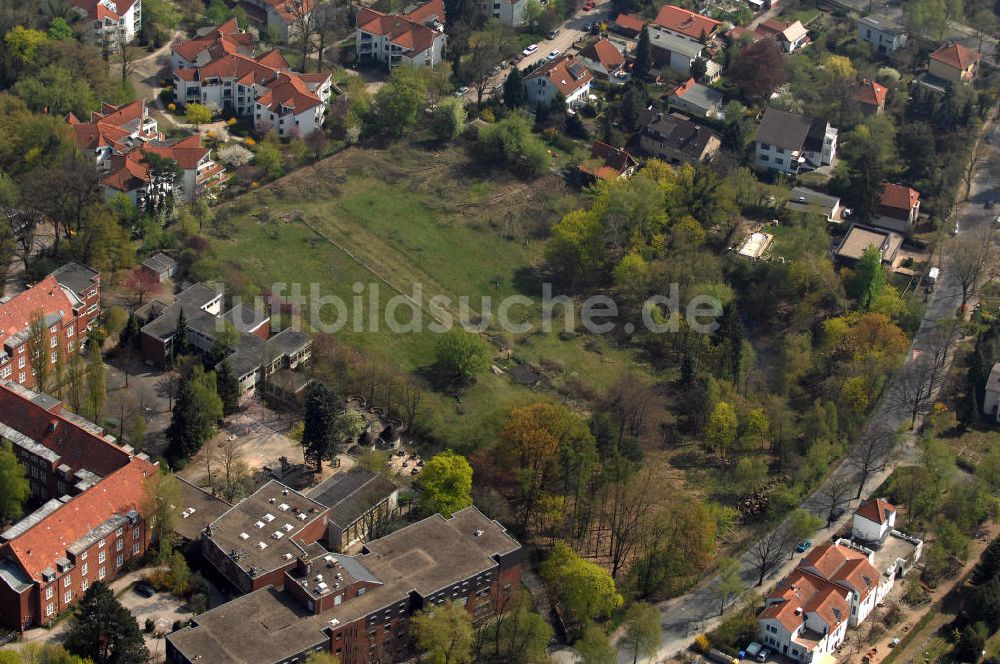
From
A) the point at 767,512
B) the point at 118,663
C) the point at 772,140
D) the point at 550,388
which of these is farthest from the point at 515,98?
the point at 118,663

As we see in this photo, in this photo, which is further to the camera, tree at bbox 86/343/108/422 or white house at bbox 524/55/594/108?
white house at bbox 524/55/594/108

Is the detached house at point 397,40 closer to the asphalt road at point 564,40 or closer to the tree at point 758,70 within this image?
the asphalt road at point 564,40

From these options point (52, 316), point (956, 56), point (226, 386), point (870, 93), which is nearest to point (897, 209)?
point (870, 93)

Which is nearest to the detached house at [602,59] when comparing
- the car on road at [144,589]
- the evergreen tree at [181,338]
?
the evergreen tree at [181,338]

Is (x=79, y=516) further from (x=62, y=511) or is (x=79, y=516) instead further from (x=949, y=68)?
(x=949, y=68)

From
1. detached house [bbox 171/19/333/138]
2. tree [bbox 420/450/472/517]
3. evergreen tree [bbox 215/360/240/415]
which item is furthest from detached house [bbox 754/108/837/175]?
evergreen tree [bbox 215/360/240/415]

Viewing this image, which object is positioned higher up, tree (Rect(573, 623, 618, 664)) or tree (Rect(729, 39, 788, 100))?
tree (Rect(729, 39, 788, 100))

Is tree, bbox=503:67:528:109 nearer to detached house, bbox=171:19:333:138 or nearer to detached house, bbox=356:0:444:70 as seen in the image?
detached house, bbox=356:0:444:70
